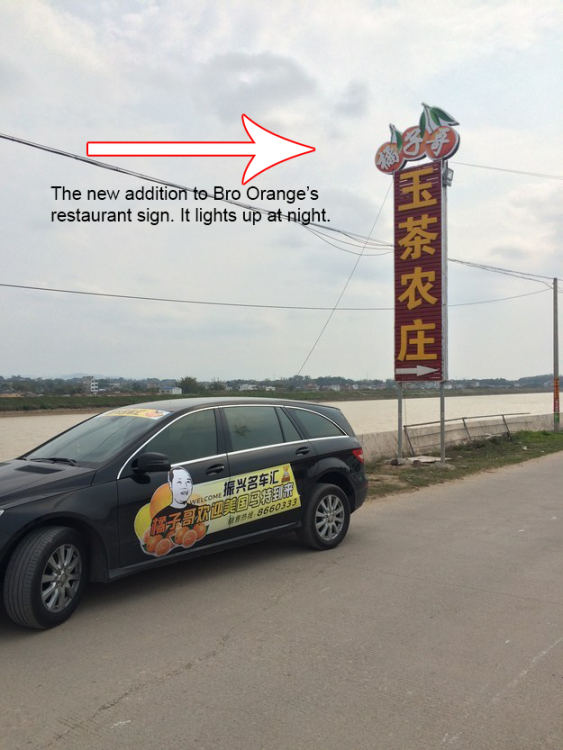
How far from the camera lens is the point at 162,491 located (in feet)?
17.2

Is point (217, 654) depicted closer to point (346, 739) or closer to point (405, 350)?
point (346, 739)

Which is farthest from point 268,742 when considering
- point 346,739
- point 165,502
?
point 165,502

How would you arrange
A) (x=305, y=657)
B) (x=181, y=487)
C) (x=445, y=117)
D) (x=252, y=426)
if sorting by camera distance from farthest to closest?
(x=445, y=117), (x=252, y=426), (x=181, y=487), (x=305, y=657)

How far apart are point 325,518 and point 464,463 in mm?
8749

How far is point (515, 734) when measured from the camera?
3082 mm

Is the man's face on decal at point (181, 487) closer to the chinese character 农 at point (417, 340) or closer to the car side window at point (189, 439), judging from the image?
the car side window at point (189, 439)

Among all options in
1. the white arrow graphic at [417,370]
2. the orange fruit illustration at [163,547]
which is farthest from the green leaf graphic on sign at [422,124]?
the orange fruit illustration at [163,547]

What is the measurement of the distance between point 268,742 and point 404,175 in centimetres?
1300

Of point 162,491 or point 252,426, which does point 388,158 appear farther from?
point 162,491

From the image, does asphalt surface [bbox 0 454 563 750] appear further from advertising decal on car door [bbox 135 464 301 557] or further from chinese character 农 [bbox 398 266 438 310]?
chinese character 农 [bbox 398 266 438 310]

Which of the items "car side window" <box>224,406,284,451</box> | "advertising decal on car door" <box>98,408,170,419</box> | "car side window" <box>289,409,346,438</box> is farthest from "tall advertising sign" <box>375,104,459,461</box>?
"advertising decal on car door" <box>98,408,170,419</box>

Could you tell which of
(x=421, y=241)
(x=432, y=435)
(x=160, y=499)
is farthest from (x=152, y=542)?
(x=432, y=435)

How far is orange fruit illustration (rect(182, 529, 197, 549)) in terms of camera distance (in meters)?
5.37

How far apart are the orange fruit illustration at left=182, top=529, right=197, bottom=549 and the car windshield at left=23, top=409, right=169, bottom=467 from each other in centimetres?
88
